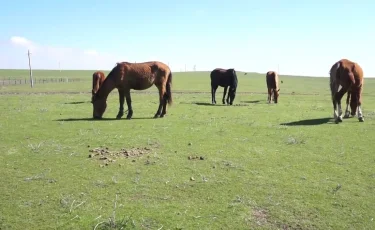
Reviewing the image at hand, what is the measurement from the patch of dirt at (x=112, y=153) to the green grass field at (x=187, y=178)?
0.20 feet

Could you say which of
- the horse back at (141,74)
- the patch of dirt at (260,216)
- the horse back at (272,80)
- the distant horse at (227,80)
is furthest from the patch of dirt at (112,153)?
the horse back at (272,80)

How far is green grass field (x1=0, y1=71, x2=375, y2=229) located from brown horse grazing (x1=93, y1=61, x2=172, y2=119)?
2229 millimetres

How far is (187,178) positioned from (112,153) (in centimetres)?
232

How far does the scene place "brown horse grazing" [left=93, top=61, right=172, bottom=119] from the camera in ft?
44.3

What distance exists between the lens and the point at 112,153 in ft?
26.5

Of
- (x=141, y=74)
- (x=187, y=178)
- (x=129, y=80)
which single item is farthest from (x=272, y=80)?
(x=187, y=178)

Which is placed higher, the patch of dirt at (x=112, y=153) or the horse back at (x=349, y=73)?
the horse back at (x=349, y=73)

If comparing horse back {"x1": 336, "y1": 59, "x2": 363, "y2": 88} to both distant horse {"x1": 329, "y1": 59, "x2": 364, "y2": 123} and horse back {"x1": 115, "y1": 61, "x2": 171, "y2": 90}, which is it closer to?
distant horse {"x1": 329, "y1": 59, "x2": 364, "y2": 123}

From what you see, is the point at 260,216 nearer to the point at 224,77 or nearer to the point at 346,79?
the point at 346,79

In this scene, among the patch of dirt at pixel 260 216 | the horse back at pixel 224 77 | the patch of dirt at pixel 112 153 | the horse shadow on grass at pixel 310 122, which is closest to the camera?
the patch of dirt at pixel 260 216

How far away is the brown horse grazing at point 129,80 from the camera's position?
1352 centimetres

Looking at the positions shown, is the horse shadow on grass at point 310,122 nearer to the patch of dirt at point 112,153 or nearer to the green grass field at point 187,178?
the green grass field at point 187,178

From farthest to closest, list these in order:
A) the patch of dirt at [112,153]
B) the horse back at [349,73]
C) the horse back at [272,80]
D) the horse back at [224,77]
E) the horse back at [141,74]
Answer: the horse back at [272,80], the horse back at [224,77], the horse back at [141,74], the horse back at [349,73], the patch of dirt at [112,153]

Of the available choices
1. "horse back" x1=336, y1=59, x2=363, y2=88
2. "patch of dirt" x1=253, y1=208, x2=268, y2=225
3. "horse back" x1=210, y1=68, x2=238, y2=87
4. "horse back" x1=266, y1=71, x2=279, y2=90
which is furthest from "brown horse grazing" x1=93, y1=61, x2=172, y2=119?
"horse back" x1=266, y1=71, x2=279, y2=90
